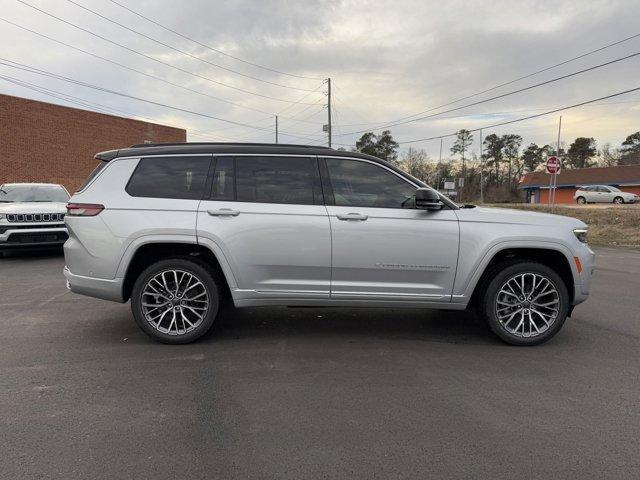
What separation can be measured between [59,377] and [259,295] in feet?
6.03

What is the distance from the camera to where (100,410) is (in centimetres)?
346

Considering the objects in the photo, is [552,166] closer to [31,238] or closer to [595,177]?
[31,238]

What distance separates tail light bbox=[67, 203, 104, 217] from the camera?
4.79 m

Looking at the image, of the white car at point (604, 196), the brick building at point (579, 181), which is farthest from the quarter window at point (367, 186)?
the brick building at point (579, 181)

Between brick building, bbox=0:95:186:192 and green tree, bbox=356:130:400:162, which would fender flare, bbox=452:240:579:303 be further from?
green tree, bbox=356:130:400:162

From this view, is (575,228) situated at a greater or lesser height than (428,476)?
greater

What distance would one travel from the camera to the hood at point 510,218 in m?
4.80

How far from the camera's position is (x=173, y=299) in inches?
190

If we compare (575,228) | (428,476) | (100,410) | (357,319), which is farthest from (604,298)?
(100,410)

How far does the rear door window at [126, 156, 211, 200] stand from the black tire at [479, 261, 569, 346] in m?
3.04

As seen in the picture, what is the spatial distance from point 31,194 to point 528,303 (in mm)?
11189

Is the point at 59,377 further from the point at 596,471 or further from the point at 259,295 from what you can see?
the point at 596,471

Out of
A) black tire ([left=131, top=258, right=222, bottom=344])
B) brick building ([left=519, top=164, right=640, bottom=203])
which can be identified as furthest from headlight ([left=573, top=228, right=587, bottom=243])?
brick building ([left=519, top=164, right=640, bottom=203])

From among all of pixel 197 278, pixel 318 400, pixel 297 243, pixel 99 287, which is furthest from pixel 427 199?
pixel 99 287
